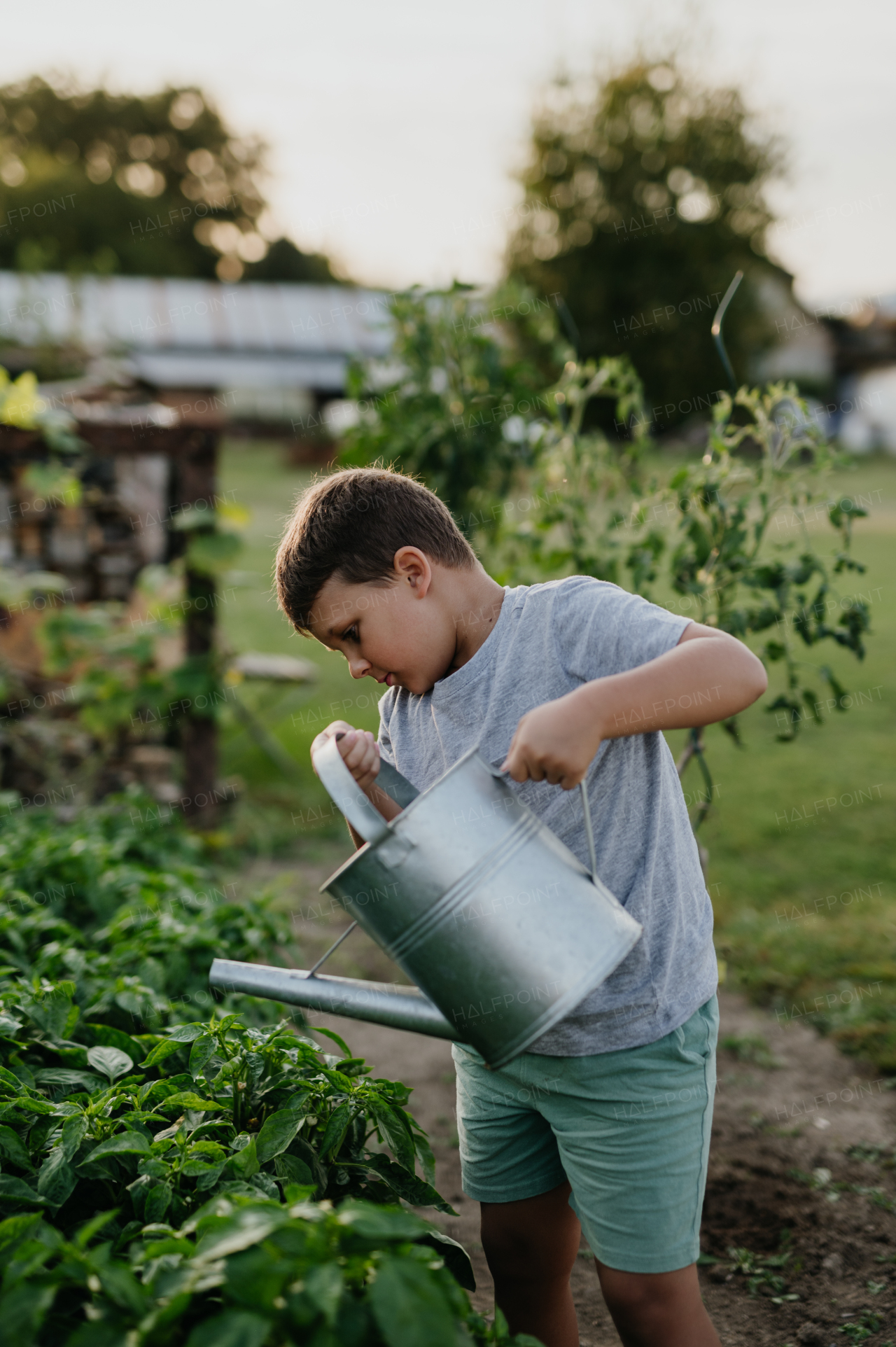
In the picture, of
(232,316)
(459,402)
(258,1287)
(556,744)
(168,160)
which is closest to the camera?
(258,1287)

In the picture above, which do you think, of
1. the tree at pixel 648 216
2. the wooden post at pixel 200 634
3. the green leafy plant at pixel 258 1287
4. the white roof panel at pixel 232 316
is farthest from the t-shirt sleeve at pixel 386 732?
the white roof panel at pixel 232 316

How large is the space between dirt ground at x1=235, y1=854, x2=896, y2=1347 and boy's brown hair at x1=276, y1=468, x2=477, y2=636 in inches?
55.5

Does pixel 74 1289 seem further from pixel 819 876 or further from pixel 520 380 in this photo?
pixel 819 876

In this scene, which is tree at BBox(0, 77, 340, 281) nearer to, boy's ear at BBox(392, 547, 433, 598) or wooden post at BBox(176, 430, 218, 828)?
wooden post at BBox(176, 430, 218, 828)

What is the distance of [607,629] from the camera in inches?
48.4

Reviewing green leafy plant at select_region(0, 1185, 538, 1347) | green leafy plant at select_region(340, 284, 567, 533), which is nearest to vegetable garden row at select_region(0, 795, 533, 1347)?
green leafy plant at select_region(0, 1185, 538, 1347)

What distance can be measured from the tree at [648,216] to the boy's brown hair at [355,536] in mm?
13977

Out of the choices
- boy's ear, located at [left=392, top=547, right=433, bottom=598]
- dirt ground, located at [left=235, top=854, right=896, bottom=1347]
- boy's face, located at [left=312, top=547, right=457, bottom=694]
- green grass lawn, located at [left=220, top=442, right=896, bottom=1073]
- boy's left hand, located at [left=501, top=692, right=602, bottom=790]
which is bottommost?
dirt ground, located at [left=235, top=854, right=896, bottom=1347]

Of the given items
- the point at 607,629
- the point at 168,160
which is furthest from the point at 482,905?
the point at 168,160

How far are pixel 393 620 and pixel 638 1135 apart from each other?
74 cm

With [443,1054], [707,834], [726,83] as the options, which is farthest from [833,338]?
[443,1054]

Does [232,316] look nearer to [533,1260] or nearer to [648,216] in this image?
[648,216]

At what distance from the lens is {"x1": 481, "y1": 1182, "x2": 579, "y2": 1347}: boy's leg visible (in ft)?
4.87

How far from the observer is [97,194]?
2791 cm
